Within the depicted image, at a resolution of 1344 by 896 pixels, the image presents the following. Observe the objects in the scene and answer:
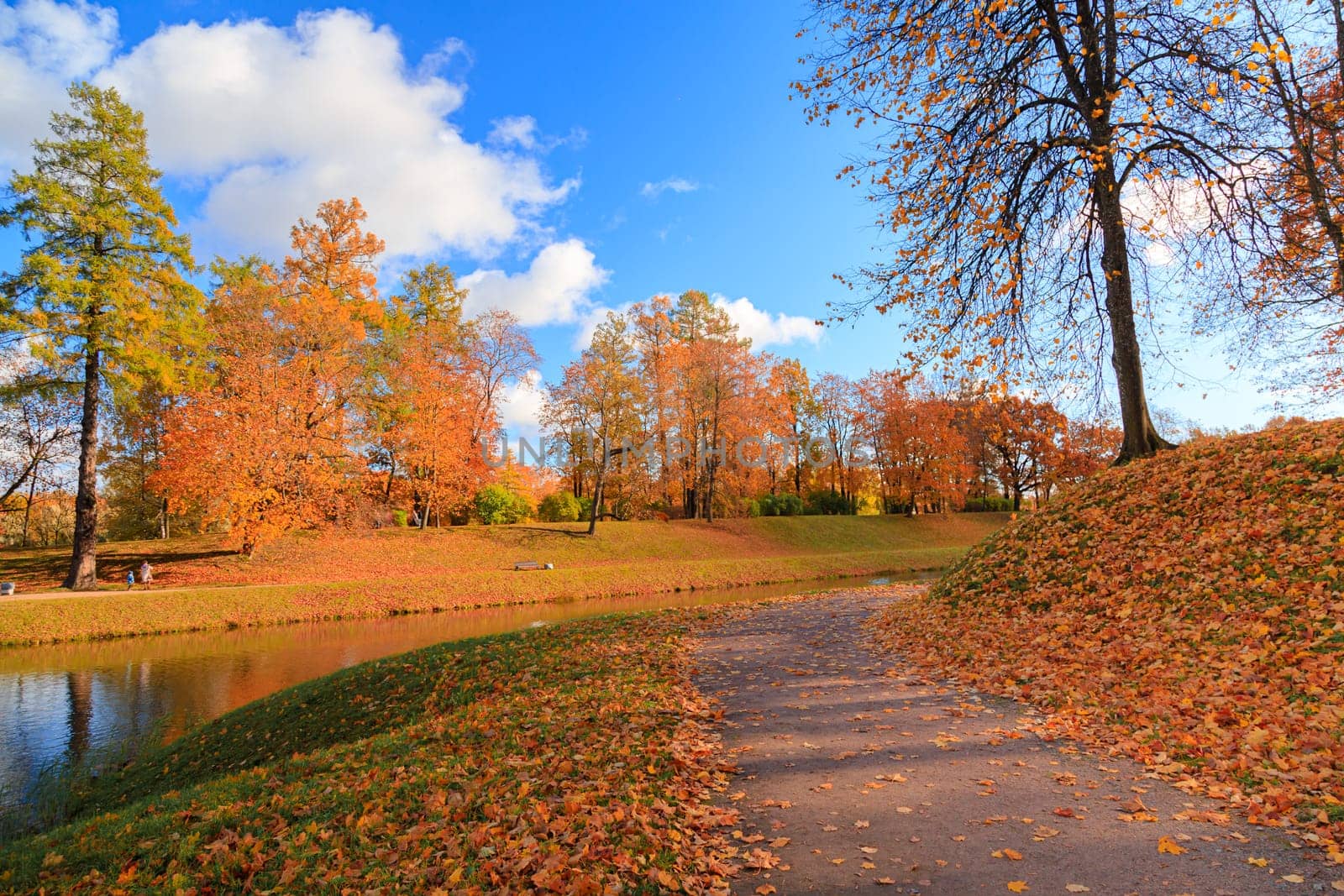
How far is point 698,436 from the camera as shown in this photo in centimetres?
3550

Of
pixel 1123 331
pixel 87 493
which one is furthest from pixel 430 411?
pixel 1123 331

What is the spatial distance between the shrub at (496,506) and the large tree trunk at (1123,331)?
1091 inches

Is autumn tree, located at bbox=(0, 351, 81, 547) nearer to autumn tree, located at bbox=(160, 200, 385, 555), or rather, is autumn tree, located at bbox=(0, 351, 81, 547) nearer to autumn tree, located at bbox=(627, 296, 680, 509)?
autumn tree, located at bbox=(160, 200, 385, 555)

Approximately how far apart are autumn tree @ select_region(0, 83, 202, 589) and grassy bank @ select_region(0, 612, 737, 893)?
53.3 feet

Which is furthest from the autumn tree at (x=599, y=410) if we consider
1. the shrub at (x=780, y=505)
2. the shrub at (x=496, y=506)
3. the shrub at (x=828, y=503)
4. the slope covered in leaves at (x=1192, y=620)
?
the slope covered in leaves at (x=1192, y=620)

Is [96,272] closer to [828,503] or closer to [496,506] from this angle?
[496,506]

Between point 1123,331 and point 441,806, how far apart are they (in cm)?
1188

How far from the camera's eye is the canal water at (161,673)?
8.96 m

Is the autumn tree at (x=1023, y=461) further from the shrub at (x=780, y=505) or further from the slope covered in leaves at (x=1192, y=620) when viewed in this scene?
the slope covered in leaves at (x=1192, y=620)

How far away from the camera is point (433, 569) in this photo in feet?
83.4

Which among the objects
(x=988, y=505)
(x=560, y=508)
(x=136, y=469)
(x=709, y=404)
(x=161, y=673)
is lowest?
(x=161, y=673)

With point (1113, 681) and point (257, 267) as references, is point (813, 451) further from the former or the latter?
point (1113, 681)

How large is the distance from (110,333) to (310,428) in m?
6.73

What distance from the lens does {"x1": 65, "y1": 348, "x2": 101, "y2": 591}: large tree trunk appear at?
19.6m
